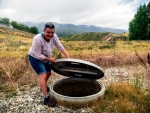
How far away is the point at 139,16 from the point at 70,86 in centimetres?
4238

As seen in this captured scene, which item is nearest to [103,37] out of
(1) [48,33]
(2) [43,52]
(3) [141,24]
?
(3) [141,24]

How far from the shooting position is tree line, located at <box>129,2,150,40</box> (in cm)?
4375

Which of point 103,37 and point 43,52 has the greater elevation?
point 43,52

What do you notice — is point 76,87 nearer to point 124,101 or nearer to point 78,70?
point 78,70

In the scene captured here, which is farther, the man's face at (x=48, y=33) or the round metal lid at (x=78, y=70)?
the round metal lid at (x=78, y=70)

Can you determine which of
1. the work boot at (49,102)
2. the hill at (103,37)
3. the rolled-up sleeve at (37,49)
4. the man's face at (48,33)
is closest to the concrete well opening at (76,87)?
the work boot at (49,102)

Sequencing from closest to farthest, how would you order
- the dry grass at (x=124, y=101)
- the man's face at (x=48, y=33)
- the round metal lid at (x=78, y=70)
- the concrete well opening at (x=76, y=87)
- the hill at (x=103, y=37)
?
the dry grass at (x=124, y=101) → the man's face at (x=48, y=33) → the round metal lid at (x=78, y=70) → the concrete well opening at (x=76, y=87) → the hill at (x=103, y=37)

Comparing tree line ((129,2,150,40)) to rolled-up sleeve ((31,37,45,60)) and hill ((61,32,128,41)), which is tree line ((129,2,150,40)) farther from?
rolled-up sleeve ((31,37,45,60))

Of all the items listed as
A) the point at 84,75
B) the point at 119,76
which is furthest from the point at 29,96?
the point at 119,76

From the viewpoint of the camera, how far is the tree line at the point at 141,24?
43.8m

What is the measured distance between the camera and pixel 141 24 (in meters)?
44.2

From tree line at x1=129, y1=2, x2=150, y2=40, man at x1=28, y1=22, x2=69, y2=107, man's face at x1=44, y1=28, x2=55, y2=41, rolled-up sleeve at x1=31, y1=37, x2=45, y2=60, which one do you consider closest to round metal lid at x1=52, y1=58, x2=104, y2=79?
man at x1=28, y1=22, x2=69, y2=107

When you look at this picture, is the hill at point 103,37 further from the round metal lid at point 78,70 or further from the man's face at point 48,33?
the man's face at point 48,33

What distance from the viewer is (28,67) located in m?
8.21
